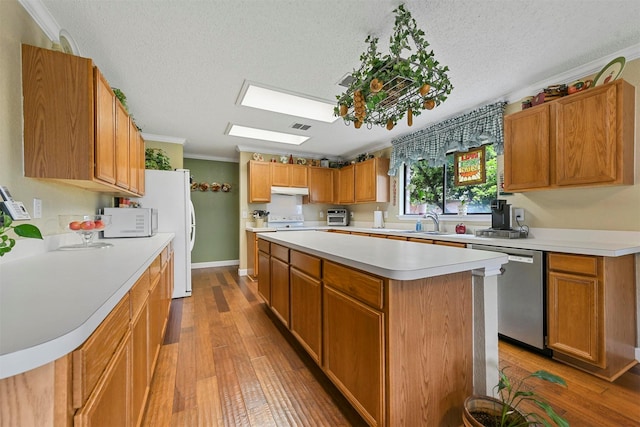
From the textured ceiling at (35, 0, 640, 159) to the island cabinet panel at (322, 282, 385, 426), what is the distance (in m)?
1.78

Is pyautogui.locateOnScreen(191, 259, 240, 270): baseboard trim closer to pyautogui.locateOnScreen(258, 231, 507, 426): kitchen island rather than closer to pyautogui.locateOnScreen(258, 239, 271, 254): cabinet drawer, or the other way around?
pyautogui.locateOnScreen(258, 239, 271, 254): cabinet drawer

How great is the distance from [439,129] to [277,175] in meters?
2.92

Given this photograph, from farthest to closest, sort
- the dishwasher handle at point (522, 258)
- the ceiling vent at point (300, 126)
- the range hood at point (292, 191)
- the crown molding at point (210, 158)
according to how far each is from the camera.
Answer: the crown molding at point (210, 158), the range hood at point (292, 191), the ceiling vent at point (300, 126), the dishwasher handle at point (522, 258)

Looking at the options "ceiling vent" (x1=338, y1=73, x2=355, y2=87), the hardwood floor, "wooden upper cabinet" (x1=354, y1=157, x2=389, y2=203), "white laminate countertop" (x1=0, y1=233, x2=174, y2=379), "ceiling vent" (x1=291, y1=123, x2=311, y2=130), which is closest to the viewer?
"white laminate countertop" (x1=0, y1=233, x2=174, y2=379)

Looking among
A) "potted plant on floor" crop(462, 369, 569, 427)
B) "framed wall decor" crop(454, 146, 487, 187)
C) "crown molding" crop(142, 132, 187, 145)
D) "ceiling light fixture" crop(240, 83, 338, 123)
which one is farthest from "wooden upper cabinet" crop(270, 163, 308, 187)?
"potted plant on floor" crop(462, 369, 569, 427)

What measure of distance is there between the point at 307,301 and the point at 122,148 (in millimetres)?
2058

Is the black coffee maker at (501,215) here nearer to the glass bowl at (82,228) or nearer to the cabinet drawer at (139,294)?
the cabinet drawer at (139,294)

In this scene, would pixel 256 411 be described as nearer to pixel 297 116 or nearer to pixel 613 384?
pixel 613 384

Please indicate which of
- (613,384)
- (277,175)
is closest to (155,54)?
(277,175)

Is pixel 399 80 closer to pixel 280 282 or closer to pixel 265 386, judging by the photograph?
pixel 280 282

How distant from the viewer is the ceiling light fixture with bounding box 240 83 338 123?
2.86m

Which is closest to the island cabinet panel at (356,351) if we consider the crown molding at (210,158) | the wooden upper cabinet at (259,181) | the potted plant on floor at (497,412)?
the potted plant on floor at (497,412)

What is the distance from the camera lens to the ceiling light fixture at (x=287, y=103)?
112 inches

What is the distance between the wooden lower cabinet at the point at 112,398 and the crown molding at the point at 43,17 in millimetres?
2019
